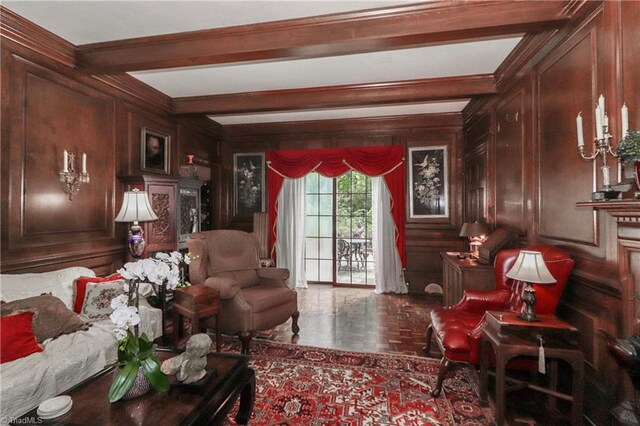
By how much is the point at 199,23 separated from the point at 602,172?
3186 mm

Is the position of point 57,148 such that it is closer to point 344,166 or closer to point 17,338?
point 17,338

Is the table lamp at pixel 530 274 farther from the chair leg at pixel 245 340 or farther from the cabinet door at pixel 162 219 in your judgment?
the cabinet door at pixel 162 219

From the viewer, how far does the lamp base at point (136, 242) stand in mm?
3398

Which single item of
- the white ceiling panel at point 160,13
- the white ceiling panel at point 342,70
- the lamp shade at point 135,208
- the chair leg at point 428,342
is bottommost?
the chair leg at point 428,342

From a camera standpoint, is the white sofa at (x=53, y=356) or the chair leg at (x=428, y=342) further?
the chair leg at (x=428, y=342)

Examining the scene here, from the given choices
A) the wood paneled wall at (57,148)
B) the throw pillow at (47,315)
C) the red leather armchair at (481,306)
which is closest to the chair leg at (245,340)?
the throw pillow at (47,315)

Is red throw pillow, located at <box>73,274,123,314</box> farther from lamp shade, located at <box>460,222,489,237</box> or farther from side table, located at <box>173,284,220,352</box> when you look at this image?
lamp shade, located at <box>460,222,489,237</box>

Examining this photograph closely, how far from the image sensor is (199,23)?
259cm

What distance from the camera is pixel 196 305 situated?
9.02 ft

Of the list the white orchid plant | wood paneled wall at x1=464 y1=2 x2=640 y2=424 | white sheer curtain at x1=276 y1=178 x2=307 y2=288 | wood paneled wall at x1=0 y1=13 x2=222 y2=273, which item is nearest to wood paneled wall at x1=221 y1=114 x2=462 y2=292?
white sheer curtain at x1=276 y1=178 x2=307 y2=288

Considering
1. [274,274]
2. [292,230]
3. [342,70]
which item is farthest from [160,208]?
[342,70]

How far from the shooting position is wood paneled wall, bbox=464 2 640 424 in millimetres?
1771

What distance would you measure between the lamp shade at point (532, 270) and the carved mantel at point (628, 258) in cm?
34

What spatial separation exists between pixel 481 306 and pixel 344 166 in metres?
3.32
